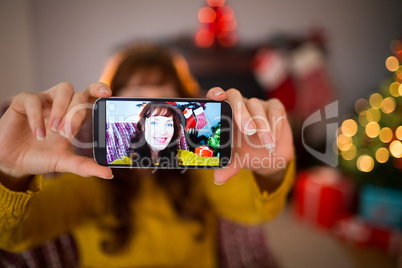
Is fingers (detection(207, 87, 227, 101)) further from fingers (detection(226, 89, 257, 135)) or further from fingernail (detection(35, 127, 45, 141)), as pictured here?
fingernail (detection(35, 127, 45, 141))

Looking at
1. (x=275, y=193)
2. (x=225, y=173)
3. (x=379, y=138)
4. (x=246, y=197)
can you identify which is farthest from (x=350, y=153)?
(x=225, y=173)

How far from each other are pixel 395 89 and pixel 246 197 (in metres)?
1.18

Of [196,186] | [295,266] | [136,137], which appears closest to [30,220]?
[136,137]

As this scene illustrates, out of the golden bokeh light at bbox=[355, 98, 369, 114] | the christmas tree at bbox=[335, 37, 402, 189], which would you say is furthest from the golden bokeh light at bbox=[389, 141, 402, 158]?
the golden bokeh light at bbox=[355, 98, 369, 114]

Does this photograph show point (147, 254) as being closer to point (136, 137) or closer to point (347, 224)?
point (136, 137)

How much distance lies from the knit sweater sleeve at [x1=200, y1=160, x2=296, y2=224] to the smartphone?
110mm

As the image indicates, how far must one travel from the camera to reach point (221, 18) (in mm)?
1988

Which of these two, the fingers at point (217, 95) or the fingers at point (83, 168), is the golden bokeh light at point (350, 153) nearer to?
the fingers at point (217, 95)

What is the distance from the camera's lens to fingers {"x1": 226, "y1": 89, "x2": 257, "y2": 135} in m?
0.41

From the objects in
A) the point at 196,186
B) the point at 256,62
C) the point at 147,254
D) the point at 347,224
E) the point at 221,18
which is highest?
the point at 221,18

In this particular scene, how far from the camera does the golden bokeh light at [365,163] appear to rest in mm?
1409

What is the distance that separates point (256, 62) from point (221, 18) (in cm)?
47

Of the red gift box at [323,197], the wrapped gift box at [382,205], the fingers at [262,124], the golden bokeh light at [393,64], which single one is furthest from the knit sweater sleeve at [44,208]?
the golden bokeh light at [393,64]

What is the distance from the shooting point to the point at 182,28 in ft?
6.98
